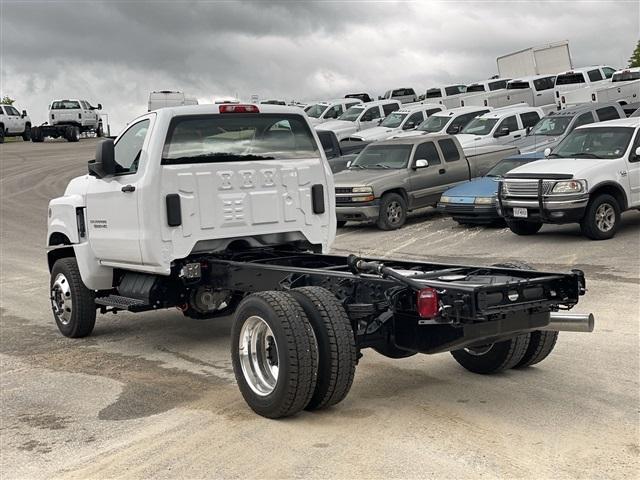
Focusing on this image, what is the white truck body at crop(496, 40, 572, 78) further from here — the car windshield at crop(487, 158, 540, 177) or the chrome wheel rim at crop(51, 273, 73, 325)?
the chrome wheel rim at crop(51, 273, 73, 325)

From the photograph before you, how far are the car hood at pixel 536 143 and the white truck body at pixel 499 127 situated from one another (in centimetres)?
140

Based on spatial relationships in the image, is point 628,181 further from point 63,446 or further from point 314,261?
point 63,446

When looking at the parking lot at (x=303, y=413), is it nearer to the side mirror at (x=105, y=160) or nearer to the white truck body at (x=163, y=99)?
the side mirror at (x=105, y=160)

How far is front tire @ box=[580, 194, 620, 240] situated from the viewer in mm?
14109

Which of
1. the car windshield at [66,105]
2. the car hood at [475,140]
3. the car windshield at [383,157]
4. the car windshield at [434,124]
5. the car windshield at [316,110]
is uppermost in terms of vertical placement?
the car windshield at [66,105]

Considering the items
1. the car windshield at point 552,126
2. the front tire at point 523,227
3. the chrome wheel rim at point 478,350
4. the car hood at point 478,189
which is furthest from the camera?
the car windshield at point 552,126

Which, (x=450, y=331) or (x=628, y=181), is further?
(x=628, y=181)

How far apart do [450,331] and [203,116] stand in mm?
3326

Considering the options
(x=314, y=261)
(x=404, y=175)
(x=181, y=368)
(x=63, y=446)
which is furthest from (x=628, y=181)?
(x=63, y=446)

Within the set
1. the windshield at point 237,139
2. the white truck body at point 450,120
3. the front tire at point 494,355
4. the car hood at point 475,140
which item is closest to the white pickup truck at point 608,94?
the white truck body at point 450,120

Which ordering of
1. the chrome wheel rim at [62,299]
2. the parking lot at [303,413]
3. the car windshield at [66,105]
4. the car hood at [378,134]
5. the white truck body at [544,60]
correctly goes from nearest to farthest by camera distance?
the parking lot at [303,413], the chrome wheel rim at [62,299], the car hood at [378,134], the white truck body at [544,60], the car windshield at [66,105]

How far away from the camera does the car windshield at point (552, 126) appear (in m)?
19.8

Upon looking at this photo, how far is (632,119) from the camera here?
50.6 feet

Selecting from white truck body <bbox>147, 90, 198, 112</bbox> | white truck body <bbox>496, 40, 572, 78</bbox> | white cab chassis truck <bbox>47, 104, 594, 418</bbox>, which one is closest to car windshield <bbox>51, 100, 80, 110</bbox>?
white truck body <bbox>147, 90, 198, 112</bbox>
